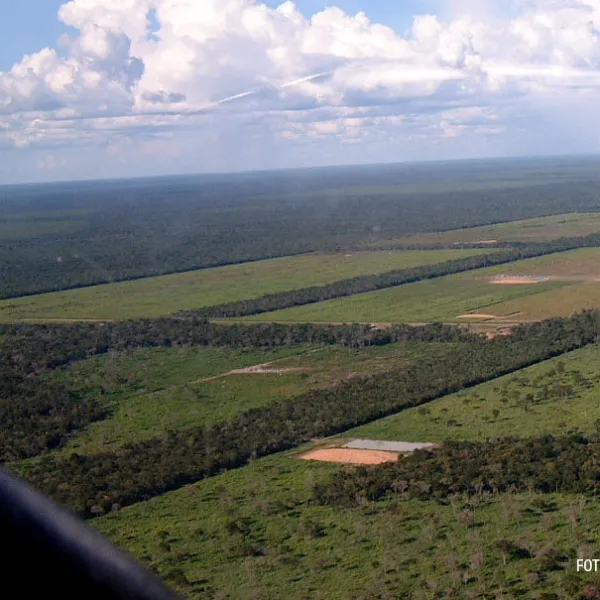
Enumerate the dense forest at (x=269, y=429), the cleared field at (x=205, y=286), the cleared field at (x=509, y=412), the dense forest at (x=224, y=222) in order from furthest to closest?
the dense forest at (x=224, y=222)
the cleared field at (x=205, y=286)
the cleared field at (x=509, y=412)
the dense forest at (x=269, y=429)

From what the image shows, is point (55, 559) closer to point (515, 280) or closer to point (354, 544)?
point (354, 544)

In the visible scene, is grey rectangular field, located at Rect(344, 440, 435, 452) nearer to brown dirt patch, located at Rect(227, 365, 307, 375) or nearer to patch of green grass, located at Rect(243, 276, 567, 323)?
brown dirt patch, located at Rect(227, 365, 307, 375)

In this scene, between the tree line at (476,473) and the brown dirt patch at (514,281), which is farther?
the brown dirt patch at (514,281)

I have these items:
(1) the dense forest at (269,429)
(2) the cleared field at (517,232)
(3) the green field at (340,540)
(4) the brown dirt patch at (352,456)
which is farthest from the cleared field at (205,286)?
(3) the green field at (340,540)

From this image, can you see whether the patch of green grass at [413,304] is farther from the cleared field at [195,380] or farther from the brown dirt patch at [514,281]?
the cleared field at [195,380]

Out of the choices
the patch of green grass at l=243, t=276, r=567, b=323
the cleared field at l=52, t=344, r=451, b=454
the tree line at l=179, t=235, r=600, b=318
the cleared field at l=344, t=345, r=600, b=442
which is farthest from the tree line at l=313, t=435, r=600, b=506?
the tree line at l=179, t=235, r=600, b=318

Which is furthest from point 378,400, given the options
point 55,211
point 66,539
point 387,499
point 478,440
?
point 55,211

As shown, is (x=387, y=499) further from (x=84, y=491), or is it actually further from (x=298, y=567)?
(x=84, y=491)

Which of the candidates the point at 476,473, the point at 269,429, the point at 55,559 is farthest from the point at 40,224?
the point at 55,559
